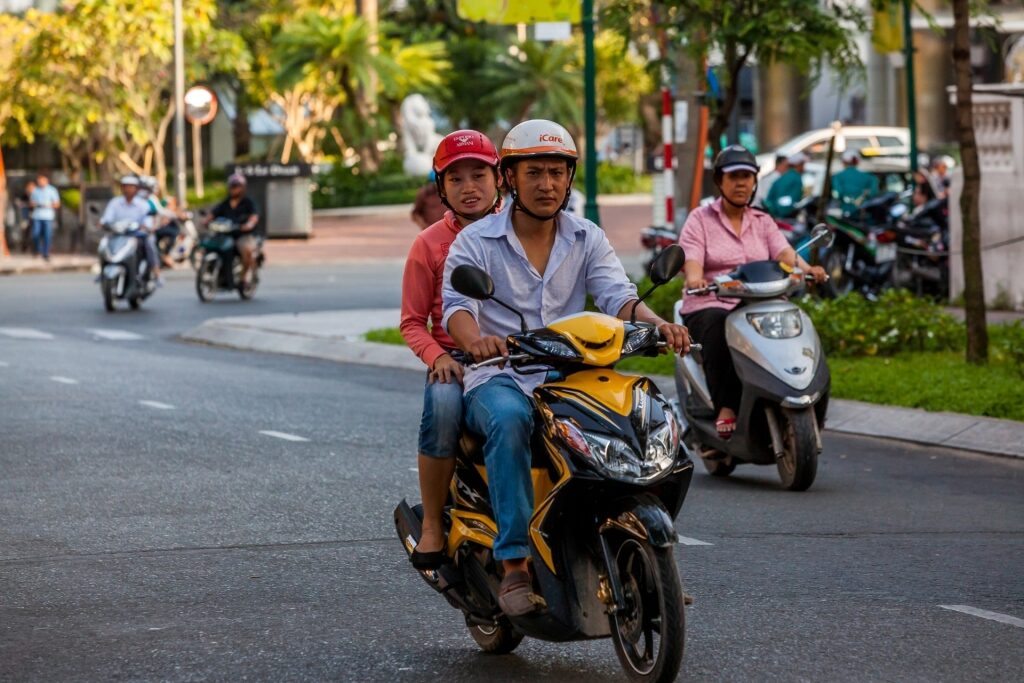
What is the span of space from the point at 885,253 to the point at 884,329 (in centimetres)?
704

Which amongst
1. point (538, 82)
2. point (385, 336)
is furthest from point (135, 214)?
point (538, 82)

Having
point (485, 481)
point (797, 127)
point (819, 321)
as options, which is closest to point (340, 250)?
point (819, 321)

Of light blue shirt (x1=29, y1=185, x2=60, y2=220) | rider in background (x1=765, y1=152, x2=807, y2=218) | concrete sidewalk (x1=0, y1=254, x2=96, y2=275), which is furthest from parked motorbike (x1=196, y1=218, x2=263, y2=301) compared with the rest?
light blue shirt (x1=29, y1=185, x2=60, y2=220)

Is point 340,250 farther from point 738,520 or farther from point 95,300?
point 738,520

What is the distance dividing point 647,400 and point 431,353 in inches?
33.7

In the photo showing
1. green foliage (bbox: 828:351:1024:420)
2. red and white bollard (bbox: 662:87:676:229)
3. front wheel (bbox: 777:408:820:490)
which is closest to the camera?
front wheel (bbox: 777:408:820:490)

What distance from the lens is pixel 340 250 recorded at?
131ft

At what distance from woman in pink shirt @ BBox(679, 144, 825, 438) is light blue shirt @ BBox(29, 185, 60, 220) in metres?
29.6

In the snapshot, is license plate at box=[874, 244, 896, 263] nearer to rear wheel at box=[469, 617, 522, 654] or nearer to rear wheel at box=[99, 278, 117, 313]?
rear wheel at box=[99, 278, 117, 313]

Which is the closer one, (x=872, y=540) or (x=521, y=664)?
(x=521, y=664)

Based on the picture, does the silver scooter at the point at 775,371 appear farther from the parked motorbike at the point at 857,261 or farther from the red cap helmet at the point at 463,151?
the parked motorbike at the point at 857,261

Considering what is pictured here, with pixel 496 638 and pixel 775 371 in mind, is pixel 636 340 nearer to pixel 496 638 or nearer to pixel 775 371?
pixel 496 638

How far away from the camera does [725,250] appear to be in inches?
409

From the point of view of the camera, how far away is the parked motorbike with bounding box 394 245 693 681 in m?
5.39
